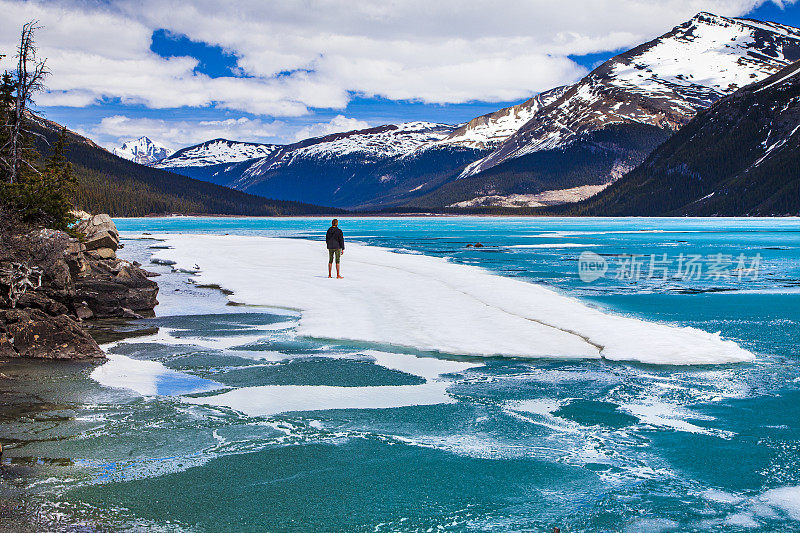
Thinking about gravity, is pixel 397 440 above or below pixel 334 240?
below

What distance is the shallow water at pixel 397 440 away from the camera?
23.7 ft

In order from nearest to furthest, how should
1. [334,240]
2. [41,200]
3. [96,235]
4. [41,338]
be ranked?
[41,338] < [334,240] < [41,200] < [96,235]

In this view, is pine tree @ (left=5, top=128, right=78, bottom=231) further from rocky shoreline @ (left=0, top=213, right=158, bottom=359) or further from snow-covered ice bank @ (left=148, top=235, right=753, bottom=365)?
snow-covered ice bank @ (left=148, top=235, right=753, bottom=365)

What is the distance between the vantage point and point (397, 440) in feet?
30.9

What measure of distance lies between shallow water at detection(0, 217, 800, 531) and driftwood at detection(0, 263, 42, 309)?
2970 millimetres

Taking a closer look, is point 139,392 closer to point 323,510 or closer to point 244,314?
point 323,510

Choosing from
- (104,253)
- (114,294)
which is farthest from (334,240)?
(104,253)

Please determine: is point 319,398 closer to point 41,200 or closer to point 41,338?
point 41,338

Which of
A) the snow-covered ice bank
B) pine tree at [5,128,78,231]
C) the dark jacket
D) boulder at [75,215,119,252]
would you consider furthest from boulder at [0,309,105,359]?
boulder at [75,215,119,252]

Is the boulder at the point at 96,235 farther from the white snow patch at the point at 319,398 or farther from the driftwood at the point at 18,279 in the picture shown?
the white snow patch at the point at 319,398

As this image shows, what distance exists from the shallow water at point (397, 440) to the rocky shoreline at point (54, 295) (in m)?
1.07

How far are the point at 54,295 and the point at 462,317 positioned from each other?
10978 mm

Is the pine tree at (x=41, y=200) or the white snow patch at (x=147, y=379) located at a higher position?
the pine tree at (x=41, y=200)

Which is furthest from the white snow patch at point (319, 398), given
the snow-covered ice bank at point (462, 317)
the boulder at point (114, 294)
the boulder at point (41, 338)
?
the boulder at point (114, 294)
